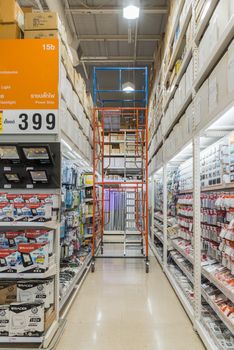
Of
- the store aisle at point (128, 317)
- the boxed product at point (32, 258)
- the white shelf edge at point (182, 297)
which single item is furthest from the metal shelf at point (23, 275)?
the white shelf edge at point (182, 297)

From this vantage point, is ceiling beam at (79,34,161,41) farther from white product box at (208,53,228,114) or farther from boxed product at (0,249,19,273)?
boxed product at (0,249,19,273)

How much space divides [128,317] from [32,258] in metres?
1.52

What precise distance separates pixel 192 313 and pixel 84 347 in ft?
3.99

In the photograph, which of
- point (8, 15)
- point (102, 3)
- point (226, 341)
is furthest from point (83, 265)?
point (102, 3)

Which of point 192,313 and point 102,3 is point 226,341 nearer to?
point 192,313

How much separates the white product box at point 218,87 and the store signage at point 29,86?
4.93 feet

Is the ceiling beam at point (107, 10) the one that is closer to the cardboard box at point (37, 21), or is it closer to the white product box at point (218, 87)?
the cardboard box at point (37, 21)

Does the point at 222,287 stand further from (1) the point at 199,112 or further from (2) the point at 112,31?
(2) the point at 112,31

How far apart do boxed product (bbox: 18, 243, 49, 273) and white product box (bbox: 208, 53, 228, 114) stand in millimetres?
1905

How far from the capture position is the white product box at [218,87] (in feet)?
7.55

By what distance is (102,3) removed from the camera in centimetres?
689

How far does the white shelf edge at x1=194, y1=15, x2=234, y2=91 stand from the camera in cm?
220

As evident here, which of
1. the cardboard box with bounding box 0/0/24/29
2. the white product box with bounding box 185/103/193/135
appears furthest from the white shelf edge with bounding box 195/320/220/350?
the cardboard box with bounding box 0/0/24/29

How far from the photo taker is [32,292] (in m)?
2.89
